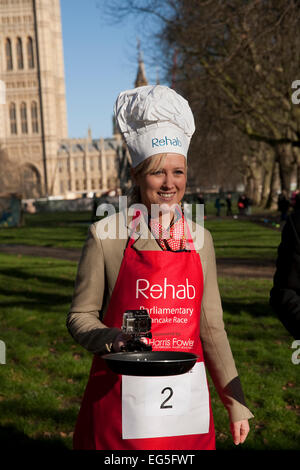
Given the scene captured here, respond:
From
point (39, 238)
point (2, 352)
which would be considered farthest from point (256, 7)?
point (39, 238)

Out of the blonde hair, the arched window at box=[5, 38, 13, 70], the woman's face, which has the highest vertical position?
the arched window at box=[5, 38, 13, 70]

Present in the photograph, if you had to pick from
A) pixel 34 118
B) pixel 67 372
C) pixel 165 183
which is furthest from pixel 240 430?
pixel 34 118

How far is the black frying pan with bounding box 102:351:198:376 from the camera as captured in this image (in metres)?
2.00

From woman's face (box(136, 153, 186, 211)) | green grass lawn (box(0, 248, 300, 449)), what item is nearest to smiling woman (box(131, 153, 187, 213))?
woman's face (box(136, 153, 186, 211))

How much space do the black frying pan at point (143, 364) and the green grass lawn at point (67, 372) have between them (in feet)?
9.34

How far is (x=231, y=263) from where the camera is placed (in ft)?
48.4

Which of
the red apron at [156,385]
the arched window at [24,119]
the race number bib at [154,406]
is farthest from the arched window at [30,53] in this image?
the race number bib at [154,406]

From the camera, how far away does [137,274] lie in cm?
233

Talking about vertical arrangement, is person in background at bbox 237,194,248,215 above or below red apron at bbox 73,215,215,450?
below

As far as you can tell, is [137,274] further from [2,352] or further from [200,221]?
[2,352]

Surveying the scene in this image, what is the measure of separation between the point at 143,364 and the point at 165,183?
0.76 m

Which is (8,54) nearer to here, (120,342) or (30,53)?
(30,53)

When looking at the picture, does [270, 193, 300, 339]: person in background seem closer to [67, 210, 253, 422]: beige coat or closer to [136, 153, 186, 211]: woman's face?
[67, 210, 253, 422]: beige coat

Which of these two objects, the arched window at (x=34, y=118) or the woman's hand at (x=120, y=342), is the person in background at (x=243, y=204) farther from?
the arched window at (x=34, y=118)
